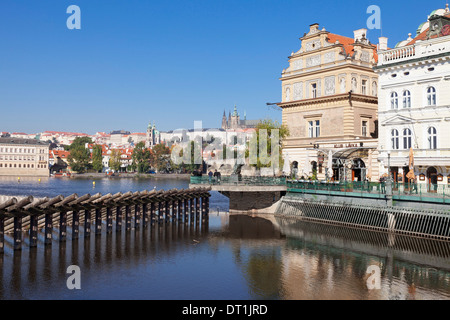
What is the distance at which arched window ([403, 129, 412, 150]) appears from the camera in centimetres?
3872

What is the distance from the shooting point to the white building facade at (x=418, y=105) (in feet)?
118

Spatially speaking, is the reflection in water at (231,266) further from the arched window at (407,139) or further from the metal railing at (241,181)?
the arched window at (407,139)

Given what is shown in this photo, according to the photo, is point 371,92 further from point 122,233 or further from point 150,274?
point 150,274

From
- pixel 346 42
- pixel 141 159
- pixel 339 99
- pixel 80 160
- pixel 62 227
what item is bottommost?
pixel 62 227

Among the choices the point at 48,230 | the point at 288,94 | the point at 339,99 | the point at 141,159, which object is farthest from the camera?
the point at 141,159

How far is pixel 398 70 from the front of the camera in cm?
3941

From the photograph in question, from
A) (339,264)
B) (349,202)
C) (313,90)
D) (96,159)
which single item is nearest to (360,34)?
(313,90)

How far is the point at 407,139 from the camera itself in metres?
38.9

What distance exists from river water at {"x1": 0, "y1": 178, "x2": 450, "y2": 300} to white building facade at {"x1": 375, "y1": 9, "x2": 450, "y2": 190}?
8.55 m

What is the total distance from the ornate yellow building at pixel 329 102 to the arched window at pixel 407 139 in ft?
15.9

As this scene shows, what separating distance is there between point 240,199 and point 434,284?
1096 inches

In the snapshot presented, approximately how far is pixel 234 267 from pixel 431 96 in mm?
23513

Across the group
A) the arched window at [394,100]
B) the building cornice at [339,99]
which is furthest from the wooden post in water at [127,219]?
the building cornice at [339,99]

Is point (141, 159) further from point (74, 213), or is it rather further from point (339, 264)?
point (339, 264)
